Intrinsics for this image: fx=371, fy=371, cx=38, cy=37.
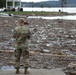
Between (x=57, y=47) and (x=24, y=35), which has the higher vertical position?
(x=24, y=35)

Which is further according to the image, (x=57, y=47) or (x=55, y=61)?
(x=57, y=47)

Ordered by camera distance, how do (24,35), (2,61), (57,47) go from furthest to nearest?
(57,47) → (2,61) → (24,35)

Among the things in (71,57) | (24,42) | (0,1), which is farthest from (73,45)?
(0,1)

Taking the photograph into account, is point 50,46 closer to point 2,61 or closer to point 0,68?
point 2,61

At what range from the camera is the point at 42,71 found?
12320 mm

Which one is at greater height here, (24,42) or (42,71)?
(24,42)

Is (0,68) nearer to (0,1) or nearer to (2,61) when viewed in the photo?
(2,61)

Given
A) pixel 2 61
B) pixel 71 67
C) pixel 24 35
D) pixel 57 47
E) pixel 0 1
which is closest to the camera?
pixel 24 35

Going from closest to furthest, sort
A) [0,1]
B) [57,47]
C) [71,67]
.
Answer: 1. [71,67]
2. [57,47]
3. [0,1]

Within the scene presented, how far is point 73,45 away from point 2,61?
275 inches

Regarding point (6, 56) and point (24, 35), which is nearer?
point (24, 35)

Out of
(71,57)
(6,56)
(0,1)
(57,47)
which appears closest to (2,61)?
(6,56)

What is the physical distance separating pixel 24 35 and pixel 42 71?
1.45 meters

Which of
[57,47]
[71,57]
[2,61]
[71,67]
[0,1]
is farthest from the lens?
[0,1]
